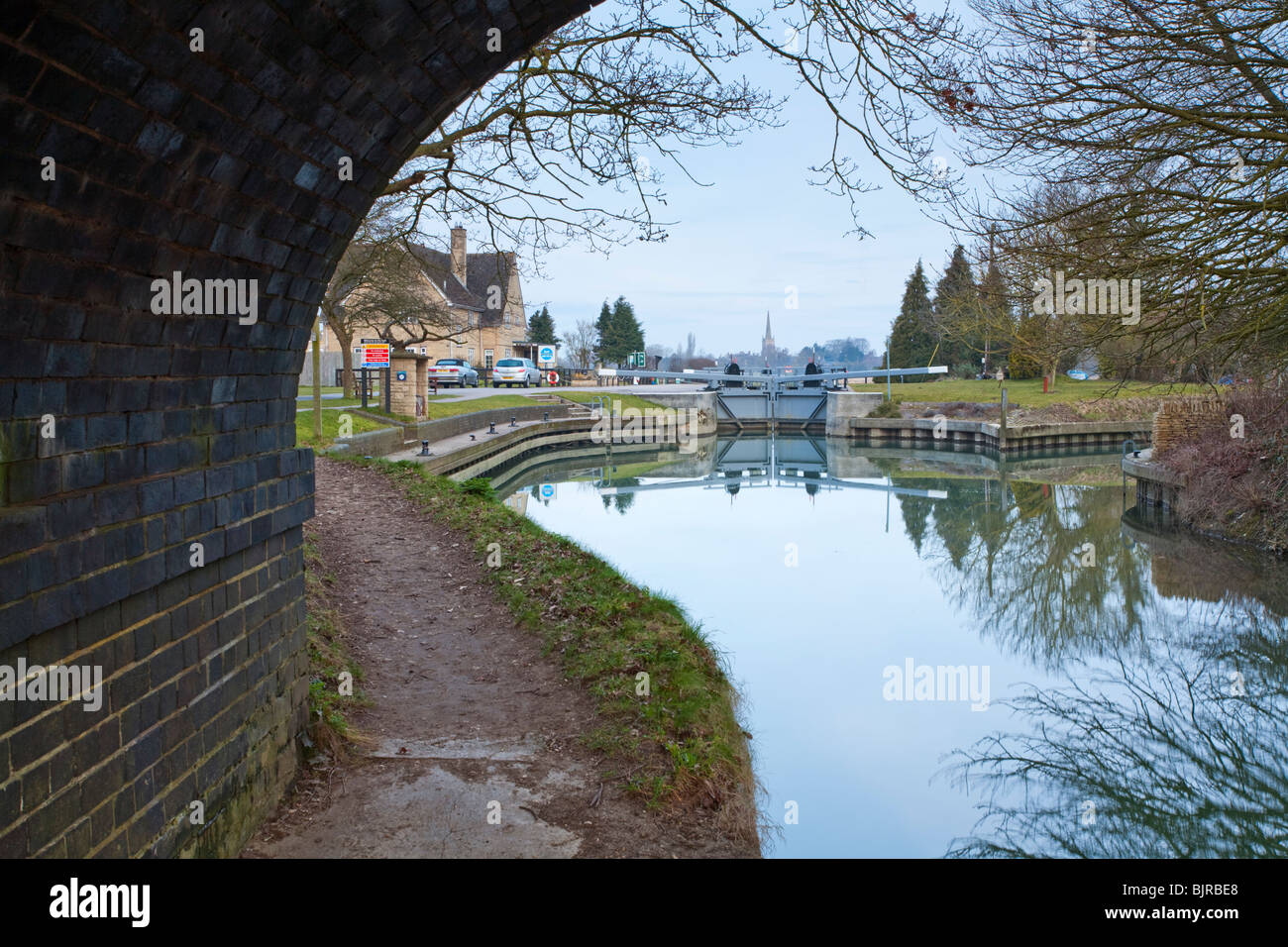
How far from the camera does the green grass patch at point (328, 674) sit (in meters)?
5.51

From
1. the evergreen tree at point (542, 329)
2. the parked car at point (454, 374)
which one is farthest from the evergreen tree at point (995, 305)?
the evergreen tree at point (542, 329)

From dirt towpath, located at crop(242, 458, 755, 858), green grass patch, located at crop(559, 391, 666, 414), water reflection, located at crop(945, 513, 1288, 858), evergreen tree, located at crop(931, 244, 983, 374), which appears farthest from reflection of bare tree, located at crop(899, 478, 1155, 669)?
green grass patch, located at crop(559, 391, 666, 414)

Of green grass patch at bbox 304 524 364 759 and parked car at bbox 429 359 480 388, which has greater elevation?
parked car at bbox 429 359 480 388

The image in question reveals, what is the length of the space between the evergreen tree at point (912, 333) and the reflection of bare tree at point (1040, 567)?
31576 mm

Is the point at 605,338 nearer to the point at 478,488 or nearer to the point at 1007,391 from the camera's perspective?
the point at 1007,391

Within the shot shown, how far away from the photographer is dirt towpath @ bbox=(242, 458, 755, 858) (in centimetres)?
471

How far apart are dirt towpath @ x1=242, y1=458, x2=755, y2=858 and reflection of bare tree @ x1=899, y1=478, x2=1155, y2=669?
6778mm

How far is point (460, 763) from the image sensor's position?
18.5 ft

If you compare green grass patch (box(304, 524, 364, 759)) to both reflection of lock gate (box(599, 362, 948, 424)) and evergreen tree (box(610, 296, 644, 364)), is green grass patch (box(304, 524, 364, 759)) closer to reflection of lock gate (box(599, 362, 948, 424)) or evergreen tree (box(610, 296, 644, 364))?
reflection of lock gate (box(599, 362, 948, 424))

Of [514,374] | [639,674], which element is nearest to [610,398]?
[514,374]

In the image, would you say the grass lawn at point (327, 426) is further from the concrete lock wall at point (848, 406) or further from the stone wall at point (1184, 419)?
the concrete lock wall at point (848, 406)

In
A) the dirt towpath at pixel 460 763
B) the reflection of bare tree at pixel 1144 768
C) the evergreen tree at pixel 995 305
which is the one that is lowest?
the reflection of bare tree at pixel 1144 768
